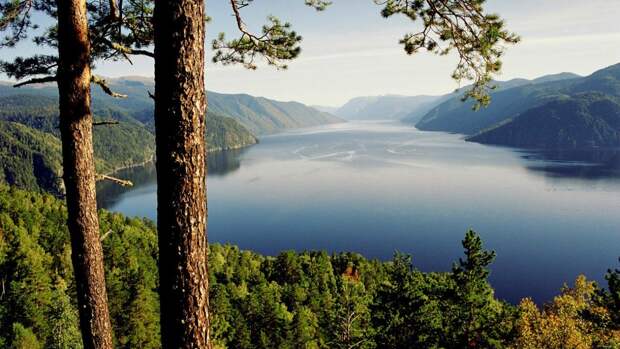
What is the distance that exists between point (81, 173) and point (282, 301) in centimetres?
4755

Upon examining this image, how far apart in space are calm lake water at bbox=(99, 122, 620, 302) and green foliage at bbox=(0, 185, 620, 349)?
20704 mm

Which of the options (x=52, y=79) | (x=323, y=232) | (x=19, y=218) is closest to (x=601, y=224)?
(x=323, y=232)

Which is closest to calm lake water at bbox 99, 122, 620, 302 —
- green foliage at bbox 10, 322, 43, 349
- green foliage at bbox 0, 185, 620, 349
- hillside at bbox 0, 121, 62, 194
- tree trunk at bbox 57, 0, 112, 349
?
green foliage at bbox 0, 185, 620, 349

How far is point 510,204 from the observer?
342 feet

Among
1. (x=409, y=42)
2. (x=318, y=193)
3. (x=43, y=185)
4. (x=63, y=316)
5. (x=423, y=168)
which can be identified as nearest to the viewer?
(x=409, y=42)

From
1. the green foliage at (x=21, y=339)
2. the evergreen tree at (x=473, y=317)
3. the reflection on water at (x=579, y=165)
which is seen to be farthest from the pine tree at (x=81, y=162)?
the reflection on water at (x=579, y=165)

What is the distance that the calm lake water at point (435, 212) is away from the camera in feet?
236

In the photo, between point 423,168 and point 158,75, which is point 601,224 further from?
point 158,75

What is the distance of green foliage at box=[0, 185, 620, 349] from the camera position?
1670cm

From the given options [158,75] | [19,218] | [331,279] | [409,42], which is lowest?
[331,279]

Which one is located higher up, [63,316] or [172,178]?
[172,178]

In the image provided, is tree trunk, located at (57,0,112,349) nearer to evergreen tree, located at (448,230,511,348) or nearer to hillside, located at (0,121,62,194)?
evergreen tree, located at (448,230,511,348)

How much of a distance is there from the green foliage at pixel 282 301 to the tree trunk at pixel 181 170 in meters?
2.79

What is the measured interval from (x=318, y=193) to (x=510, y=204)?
5304 centimetres
